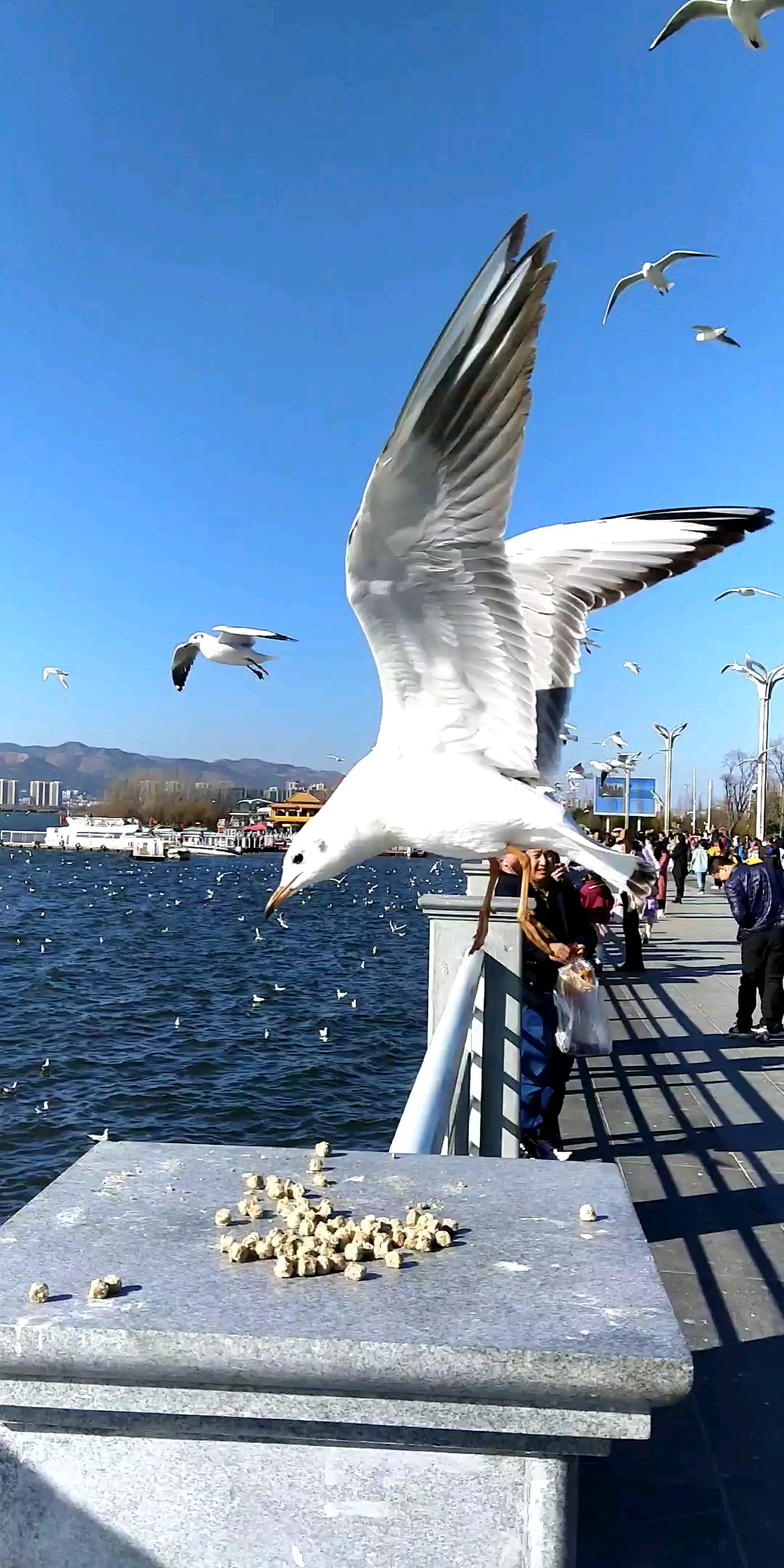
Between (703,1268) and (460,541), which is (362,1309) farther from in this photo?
(703,1268)

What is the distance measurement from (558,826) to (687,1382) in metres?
1.80

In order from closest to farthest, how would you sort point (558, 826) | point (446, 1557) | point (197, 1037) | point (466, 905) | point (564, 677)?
point (446, 1557), point (558, 826), point (564, 677), point (466, 905), point (197, 1037)

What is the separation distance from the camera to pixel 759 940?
27.7 ft

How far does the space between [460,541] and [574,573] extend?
930 mm

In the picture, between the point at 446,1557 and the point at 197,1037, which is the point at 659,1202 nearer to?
the point at 446,1557

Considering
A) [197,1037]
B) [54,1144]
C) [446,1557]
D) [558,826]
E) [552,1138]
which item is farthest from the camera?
[197,1037]

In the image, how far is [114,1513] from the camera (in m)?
1.23

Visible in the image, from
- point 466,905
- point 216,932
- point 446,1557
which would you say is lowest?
point 216,932

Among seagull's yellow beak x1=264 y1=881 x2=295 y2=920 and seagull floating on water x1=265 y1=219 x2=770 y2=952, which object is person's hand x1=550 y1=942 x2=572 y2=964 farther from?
A: seagull's yellow beak x1=264 y1=881 x2=295 y2=920

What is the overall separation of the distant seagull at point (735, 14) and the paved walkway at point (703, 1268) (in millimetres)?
6482

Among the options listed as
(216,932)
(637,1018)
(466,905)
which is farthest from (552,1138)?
(216,932)

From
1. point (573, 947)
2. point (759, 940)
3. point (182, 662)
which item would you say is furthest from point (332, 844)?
point (759, 940)

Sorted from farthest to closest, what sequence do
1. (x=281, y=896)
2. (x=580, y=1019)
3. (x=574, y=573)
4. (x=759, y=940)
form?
1. (x=759, y=940)
2. (x=580, y=1019)
3. (x=574, y=573)
4. (x=281, y=896)

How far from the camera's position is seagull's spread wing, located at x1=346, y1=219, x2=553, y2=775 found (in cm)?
230
